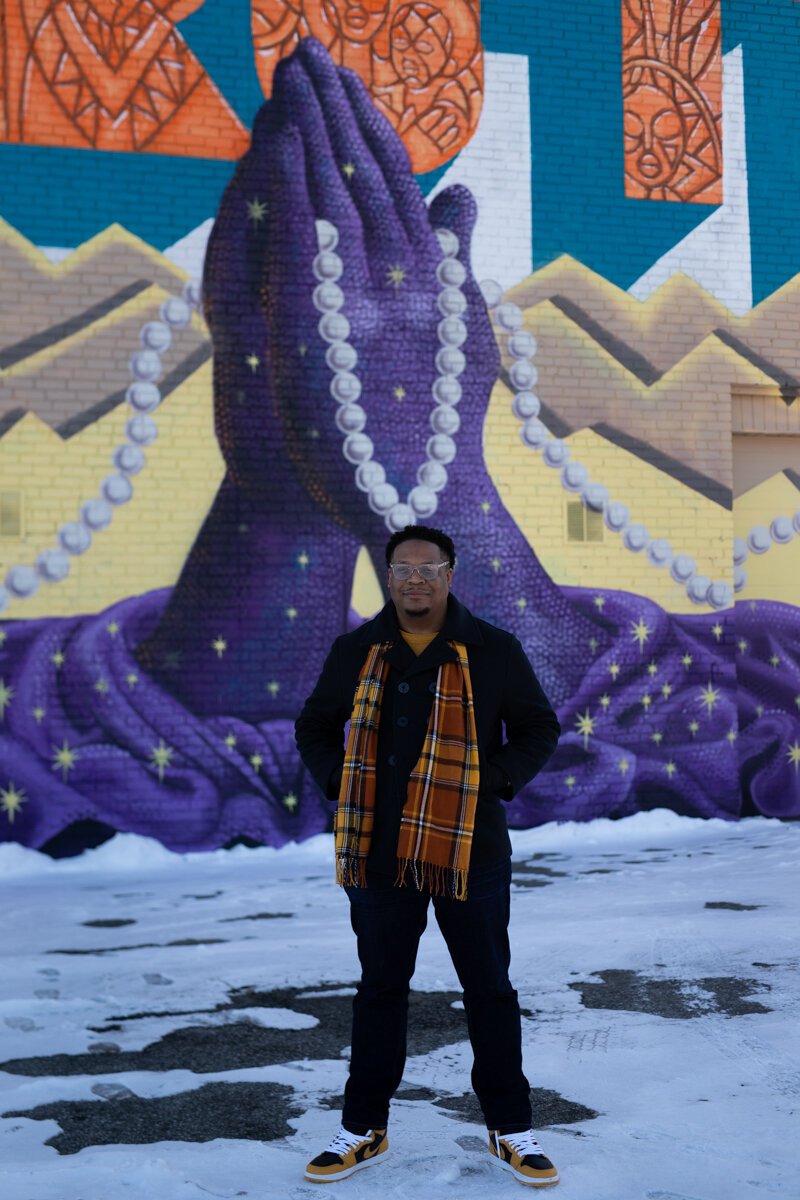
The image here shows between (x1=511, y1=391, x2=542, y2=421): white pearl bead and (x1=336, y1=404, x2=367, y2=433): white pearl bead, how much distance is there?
45.8 inches

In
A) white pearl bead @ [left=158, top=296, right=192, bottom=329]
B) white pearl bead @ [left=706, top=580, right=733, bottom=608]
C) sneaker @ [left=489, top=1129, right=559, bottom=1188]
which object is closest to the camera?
sneaker @ [left=489, top=1129, right=559, bottom=1188]

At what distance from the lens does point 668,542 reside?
987 centimetres

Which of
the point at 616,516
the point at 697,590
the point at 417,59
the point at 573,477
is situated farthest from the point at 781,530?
the point at 417,59

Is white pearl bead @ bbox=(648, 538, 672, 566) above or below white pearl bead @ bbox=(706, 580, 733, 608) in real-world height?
above

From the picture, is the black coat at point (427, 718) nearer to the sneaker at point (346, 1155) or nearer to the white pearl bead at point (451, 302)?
the sneaker at point (346, 1155)

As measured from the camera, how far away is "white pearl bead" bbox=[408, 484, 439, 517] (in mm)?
9383

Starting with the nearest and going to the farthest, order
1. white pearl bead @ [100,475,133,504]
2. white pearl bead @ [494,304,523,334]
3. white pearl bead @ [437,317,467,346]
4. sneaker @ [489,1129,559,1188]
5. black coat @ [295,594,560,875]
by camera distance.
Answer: sneaker @ [489,1129,559,1188], black coat @ [295,594,560,875], white pearl bead @ [100,475,133,504], white pearl bead @ [437,317,467,346], white pearl bead @ [494,304,523,334]

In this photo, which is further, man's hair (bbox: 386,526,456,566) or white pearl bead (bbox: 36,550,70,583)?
white pearl bead (bbox: 36,550,70,583)

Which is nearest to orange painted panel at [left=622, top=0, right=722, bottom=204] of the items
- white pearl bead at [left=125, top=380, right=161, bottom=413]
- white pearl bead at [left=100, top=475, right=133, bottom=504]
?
white pearl bead at [left=125, top=380, right=161, bottom=413]

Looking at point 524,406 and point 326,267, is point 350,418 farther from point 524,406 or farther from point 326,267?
point 524,406

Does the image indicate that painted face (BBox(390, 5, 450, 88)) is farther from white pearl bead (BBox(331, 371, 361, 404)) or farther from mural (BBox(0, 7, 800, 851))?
white pearl bead (BBox(331, 371, 361, 404))

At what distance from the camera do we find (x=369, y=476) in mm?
9297

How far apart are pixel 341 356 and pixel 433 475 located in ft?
3.54

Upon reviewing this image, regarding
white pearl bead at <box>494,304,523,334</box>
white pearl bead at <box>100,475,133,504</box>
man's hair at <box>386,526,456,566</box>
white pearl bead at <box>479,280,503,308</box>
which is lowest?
man's hair at <box>386,526,456,566</box>
